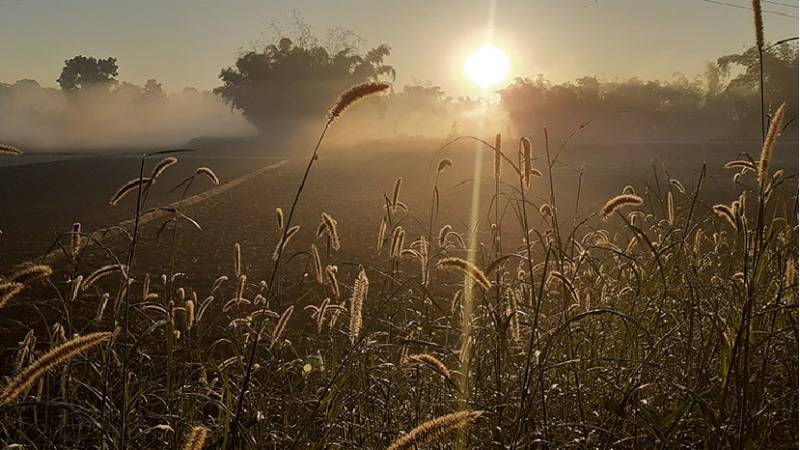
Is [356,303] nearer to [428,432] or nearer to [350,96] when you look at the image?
[350,96]

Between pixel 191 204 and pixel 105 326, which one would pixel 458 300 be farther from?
pixel 191 204

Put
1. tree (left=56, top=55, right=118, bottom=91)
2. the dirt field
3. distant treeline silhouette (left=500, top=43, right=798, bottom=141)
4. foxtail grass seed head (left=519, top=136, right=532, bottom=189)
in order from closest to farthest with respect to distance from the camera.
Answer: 1. foxtail grass seed head (left=519, top=136, right=532, bottom=189)
2. the dirt field
3. distant treeline silhouette (left=500, top=43, right=798, bottom=141)
4. tree (left=56, top=55, right=118, bottom=91)

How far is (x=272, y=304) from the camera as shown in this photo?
5.76m

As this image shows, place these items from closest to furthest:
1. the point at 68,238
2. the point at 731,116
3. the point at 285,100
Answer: the point at 68,238 → the point at 285,100 → the point at 731,116

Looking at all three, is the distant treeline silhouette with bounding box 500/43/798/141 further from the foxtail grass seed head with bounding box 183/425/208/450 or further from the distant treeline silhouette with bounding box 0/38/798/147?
the foxtail grass seed head with bounding box 183/425/208/450

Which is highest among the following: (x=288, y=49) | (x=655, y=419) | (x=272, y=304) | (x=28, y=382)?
(x=288, y=49)

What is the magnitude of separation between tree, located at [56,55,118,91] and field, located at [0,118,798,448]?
219 ft

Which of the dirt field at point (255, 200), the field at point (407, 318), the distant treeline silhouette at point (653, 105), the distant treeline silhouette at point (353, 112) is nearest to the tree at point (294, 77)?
the distant treeline silhouette at point (353, 112)

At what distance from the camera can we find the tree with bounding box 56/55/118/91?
264 ft

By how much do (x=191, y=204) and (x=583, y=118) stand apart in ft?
Result: 132

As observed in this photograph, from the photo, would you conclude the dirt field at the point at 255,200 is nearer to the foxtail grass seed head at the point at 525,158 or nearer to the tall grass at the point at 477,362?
the foxtail grass seed head at the point at 525,158

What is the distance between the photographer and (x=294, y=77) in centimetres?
5238

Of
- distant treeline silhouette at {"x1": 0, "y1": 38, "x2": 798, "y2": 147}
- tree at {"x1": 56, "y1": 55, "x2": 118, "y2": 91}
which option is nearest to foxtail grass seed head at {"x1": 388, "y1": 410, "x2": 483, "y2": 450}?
distant treeline silhouette at {"x1": 0, "y1": 38, "x2": 798, "y2": 147}

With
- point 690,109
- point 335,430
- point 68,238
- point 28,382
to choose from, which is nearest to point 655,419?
point 335,430
